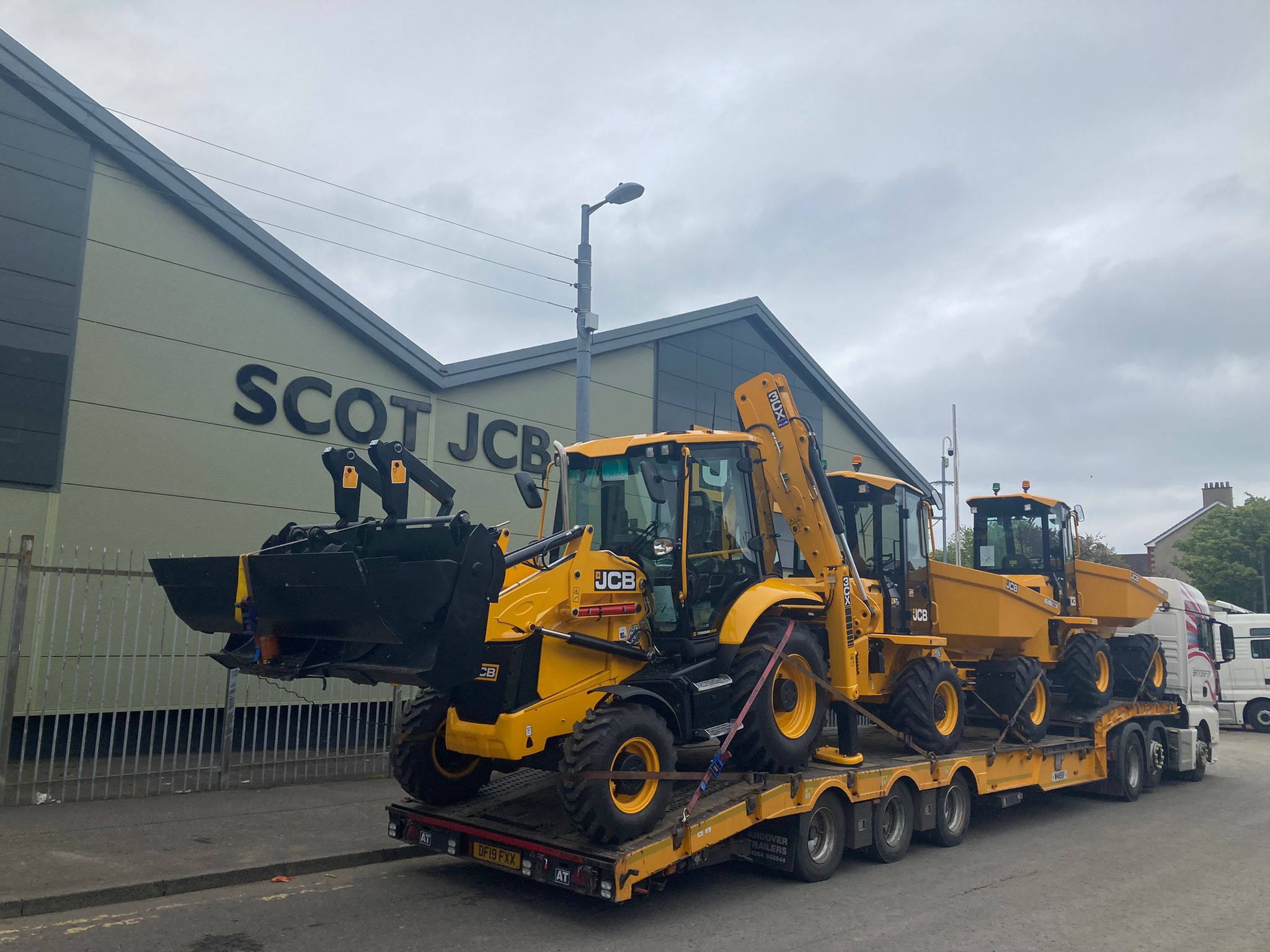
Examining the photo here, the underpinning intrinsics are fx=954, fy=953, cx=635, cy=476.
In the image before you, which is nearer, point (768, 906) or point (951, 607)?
point (768, 906)

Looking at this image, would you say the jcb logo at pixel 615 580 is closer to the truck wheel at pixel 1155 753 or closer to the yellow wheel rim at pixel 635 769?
the yellow wheel rim at pixel 635 769

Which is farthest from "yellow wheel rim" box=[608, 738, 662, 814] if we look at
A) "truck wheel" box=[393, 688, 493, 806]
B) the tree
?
the tree

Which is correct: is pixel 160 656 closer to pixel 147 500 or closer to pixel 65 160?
pixel 147 500

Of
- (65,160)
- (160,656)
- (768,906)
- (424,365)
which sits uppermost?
(65,160)

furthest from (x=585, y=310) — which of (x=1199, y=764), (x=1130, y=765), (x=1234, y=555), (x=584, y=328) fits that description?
(x=1234, y=555)

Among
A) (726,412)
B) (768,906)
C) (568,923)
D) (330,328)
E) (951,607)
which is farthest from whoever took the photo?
(726,412)

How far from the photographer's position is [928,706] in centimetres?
947

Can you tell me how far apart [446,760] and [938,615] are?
604cm

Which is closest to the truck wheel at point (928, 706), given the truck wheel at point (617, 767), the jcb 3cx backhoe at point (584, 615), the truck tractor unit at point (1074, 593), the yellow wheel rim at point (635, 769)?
the jcb 3cx backhoe at point (584, 615)

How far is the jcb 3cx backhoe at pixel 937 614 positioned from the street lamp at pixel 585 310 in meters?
3.11

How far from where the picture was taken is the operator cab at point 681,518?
24.7ft

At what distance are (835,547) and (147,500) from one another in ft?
27.4

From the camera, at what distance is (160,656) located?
10.1m

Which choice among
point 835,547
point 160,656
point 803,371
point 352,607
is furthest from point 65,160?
point 803,371
